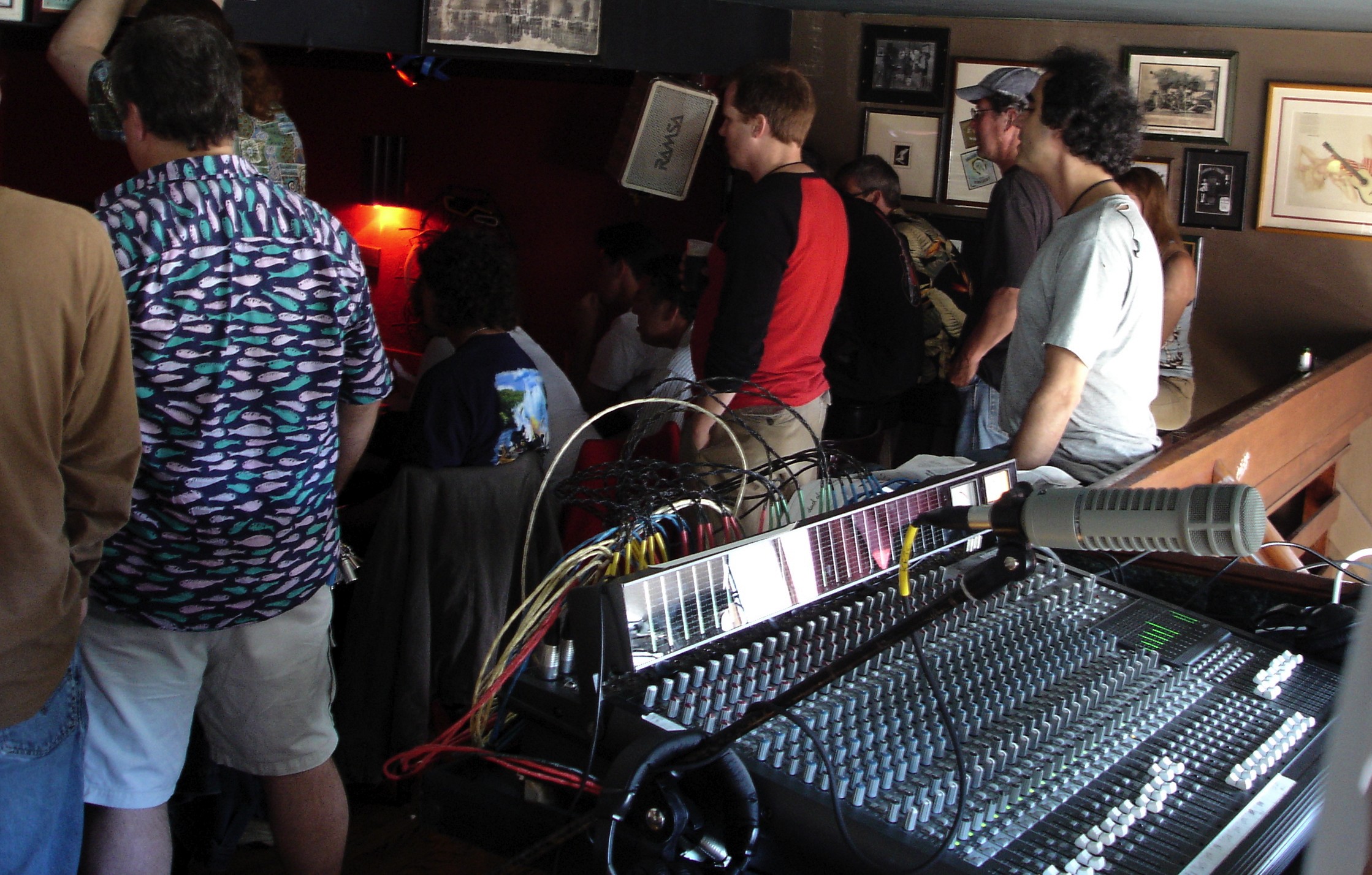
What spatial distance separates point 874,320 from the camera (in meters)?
3.79

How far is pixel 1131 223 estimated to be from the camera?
7.50 feet

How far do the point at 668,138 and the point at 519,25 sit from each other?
3.38 ft

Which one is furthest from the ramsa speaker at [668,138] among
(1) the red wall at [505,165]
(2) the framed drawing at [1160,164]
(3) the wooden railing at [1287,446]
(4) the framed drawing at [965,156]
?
(3) the wooden railing at [1287,446]

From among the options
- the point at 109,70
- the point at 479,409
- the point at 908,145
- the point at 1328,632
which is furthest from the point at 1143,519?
the point at 908,145

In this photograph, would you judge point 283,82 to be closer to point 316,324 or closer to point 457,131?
point 457,131

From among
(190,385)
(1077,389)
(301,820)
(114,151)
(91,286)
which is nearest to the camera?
(91,286)

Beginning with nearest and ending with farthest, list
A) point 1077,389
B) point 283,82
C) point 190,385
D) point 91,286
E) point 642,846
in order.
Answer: point 642,846
point 91,286
point 190,385
point 1077,389
point 283,82

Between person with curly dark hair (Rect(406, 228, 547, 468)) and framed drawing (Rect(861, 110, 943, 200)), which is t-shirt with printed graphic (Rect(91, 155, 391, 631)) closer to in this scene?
person with curly dark hair (Rect(406, 228, 547, 468))

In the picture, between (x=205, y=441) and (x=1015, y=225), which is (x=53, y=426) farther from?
(x=1015, y=225)

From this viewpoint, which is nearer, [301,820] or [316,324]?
[316,324]

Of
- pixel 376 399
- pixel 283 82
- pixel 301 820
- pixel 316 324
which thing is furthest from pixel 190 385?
pixel 283 82

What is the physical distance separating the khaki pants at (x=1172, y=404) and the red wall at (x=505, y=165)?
2209 mm

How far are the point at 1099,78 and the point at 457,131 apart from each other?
13.6 feet

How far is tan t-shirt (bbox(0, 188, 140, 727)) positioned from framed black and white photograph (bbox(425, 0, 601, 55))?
2.46m
